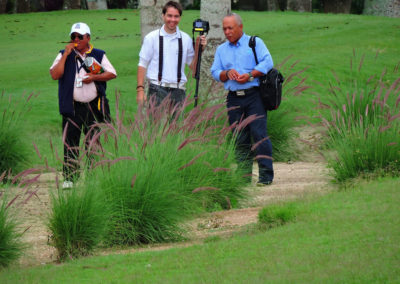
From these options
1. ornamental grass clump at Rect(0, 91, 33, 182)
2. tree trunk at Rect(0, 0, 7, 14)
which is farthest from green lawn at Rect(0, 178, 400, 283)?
tree trunk at Rect(0, 0, 7, 14)

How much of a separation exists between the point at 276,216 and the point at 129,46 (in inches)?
867

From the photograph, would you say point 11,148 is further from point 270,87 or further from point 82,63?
point 270,87

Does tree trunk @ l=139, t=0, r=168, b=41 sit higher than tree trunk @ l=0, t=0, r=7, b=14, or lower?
higher

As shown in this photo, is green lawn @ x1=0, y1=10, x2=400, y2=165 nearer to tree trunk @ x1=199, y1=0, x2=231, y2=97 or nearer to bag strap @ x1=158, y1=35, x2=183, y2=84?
tree trunk @ x1=199, y1=0, x2=231, y2=97

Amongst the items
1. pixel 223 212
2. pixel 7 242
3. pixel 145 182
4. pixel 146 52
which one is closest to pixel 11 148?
pixel 146 52

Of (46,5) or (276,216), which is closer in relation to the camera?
(276,216)

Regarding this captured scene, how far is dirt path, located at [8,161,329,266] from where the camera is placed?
692 cm

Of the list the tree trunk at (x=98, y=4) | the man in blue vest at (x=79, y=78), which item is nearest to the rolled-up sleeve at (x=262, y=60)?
the man in blue vest at (x=79, y=78)

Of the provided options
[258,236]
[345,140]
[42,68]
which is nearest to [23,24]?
[42,68]

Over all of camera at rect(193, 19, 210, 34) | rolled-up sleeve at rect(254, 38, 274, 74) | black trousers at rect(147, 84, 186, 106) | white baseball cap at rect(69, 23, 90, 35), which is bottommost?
black trousers at rect(147, 84, 186, 106)

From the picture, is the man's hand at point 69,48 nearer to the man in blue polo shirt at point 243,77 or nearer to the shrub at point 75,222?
the man in blue polo shirt at point 243,77

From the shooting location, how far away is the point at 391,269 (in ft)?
17.2

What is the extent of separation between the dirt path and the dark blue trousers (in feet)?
0.79

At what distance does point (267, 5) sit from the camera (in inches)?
1831
